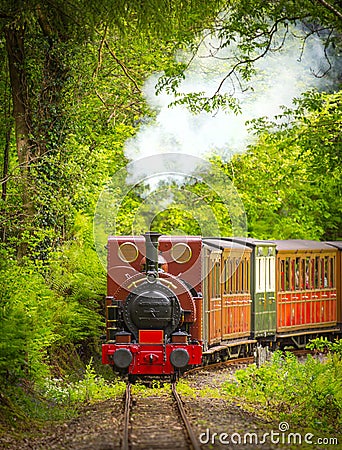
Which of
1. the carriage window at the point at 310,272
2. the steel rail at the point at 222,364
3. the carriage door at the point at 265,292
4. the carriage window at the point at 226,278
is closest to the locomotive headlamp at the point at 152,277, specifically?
the steel rail at the point at 222,364

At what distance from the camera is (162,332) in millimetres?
12664

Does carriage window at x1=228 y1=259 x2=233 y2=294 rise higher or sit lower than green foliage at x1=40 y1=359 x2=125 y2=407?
higher

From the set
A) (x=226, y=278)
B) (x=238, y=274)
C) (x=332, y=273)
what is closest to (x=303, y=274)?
(x=332, y=273)

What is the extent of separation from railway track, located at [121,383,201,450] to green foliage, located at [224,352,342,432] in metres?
1.05

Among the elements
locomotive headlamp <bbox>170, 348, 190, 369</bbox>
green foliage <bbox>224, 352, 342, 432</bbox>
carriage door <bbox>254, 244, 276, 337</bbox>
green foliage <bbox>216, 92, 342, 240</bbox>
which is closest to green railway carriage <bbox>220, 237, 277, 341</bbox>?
carriage door <bbox>254, 244, 276, 337</bbox>

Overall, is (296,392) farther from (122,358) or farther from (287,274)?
(287,274)

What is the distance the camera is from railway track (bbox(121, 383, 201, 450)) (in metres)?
8.62

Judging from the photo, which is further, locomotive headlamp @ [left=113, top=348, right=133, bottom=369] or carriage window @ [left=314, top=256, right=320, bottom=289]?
carriage window @ [left=314, top=256, right=320, bottom=289]

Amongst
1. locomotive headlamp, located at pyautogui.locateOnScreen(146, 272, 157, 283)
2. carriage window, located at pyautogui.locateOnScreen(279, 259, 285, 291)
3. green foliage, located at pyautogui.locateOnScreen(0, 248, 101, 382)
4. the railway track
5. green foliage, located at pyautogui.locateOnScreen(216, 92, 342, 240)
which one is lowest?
the railway track

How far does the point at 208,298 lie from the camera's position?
1462 centimetres

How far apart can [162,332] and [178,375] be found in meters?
0.93

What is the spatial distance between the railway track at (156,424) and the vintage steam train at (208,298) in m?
0.65

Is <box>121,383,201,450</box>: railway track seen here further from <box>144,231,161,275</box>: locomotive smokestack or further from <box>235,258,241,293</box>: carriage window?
<box>235,258,241,293</box>: carriage window

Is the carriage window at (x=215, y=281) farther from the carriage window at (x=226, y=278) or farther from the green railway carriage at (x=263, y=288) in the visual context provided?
the green railway carriage at (x=263, y=288)
